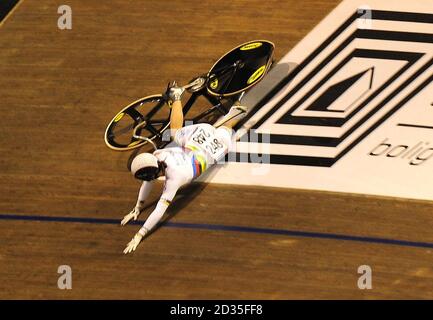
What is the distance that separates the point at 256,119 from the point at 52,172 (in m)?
2.09

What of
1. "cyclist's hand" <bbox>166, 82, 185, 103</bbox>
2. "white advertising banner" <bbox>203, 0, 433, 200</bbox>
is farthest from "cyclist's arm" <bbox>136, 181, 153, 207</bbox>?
"cyclist's hand" <bbox>166, 82, 185, 103</bbox>

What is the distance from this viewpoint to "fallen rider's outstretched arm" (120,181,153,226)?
278 inches

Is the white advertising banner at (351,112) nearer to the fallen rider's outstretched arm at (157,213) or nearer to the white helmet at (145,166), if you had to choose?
the fallen rider's outstretched arm at (157,213)

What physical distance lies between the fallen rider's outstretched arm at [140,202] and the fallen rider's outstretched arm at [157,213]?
23cm

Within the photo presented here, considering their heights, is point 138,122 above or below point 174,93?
below

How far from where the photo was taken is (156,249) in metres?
6.88

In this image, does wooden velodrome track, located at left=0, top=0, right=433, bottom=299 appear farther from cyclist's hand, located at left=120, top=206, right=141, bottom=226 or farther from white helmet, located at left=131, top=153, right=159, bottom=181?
white helmet, located at left=131, top=153, right=159, bottom=181

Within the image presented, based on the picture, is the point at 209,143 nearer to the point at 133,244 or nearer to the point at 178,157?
the point at 178,157

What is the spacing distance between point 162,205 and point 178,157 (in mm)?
470

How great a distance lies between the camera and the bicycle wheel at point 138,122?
7.66 m

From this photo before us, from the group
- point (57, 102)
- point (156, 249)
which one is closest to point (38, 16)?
point (57, 102)

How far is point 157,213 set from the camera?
6820mm

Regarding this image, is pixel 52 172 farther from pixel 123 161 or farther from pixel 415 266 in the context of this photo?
pixel 415 266

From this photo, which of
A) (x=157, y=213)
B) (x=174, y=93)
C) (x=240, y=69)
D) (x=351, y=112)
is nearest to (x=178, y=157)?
(x=157, y=213)
